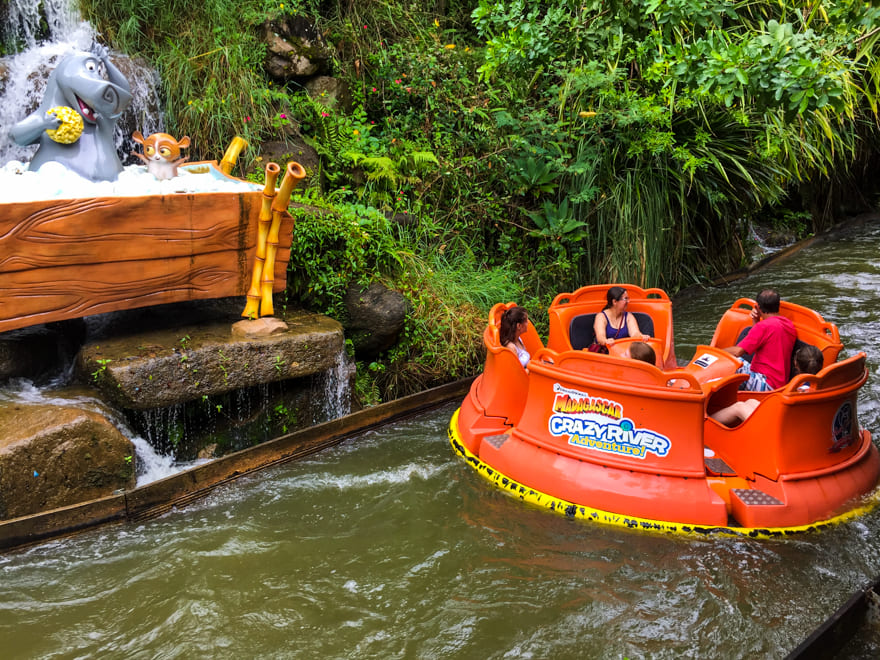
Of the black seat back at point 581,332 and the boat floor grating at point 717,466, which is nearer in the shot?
the boat floor grating at point 717,466

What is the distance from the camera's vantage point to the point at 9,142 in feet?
19.3

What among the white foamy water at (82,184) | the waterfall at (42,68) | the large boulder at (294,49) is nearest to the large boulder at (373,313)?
the white foamy water at (82,184)

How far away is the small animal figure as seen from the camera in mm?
4902

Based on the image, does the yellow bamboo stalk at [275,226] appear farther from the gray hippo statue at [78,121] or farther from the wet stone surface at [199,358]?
the gray hippo statue at [78,121]

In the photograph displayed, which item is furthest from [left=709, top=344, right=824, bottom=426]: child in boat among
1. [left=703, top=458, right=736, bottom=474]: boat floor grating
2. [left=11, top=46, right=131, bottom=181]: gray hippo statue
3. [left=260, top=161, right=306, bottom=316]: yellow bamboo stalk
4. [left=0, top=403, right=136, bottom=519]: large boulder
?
[left=11, top=46, right=131, bottom=181]: gray hippo statue

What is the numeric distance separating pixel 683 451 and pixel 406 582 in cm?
173

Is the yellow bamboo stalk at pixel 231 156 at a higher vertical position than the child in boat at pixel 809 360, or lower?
higher

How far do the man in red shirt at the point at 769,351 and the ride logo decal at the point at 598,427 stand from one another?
118cm

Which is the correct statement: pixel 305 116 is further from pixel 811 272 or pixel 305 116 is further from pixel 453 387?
pixel 811 272

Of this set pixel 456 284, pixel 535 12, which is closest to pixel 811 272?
pixel 456 284

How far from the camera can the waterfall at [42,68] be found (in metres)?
5.94

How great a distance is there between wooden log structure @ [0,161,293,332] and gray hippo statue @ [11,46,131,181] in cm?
47

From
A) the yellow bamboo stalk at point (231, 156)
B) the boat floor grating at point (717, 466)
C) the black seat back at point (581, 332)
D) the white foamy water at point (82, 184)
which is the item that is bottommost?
the boat floor grating at point (717, 466)

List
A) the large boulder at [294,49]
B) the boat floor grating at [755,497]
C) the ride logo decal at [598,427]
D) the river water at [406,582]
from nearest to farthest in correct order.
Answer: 1. the river water at [406,582]
2. the boat floor grating at [755,497]
3. the ride logo decal at [598,427]
4. the large boulder at [294,49]
